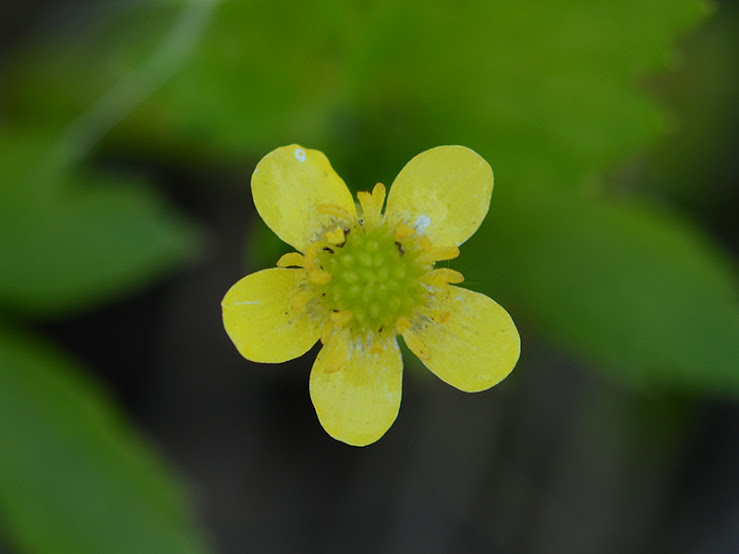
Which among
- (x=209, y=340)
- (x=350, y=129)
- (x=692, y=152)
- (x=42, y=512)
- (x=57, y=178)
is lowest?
(x=42, y=512)

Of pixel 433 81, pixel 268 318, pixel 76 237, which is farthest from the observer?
pixel 76 237

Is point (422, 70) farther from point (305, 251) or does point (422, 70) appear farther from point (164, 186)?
point (164, 186)

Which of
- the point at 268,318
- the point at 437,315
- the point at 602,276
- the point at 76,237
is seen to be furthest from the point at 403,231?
the point at 76,237

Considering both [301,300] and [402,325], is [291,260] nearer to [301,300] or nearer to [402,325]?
[301,300]

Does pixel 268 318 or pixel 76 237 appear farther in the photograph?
pixel 76 237

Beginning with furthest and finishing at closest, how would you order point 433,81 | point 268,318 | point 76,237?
1. point 76,237
2. point 433,81
3. point 268,318

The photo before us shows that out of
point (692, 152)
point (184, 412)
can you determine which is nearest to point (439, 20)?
point (692, 152)
